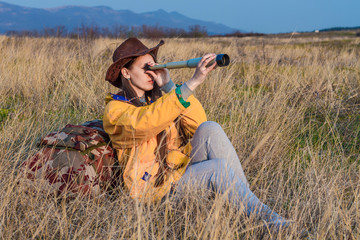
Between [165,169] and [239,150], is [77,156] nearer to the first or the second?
[165,169]

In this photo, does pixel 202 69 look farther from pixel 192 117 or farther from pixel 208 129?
pixel 192 117

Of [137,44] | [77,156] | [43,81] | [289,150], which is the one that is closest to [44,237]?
[77,156]

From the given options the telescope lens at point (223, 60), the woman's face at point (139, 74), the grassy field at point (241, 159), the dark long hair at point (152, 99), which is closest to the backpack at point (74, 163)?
the grassy field at point (241, 159)

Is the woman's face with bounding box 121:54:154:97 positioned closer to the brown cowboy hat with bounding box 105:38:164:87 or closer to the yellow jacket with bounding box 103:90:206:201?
the brown cowboy hat with bounding box 105:38:164:87

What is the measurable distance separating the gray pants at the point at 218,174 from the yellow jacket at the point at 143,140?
0.09 meters

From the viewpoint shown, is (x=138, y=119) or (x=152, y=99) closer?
(x=138, y=119)

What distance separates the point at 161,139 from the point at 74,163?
536 millimetres

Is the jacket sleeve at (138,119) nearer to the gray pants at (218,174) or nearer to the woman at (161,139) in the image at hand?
the woman at (161,139)

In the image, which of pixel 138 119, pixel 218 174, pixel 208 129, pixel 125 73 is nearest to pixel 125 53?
pixel 125 73

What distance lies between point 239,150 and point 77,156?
138 cm

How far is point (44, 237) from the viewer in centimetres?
174

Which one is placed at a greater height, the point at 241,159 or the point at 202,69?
the point at 202,69

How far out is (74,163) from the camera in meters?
2.16

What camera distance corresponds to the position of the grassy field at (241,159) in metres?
1.83
